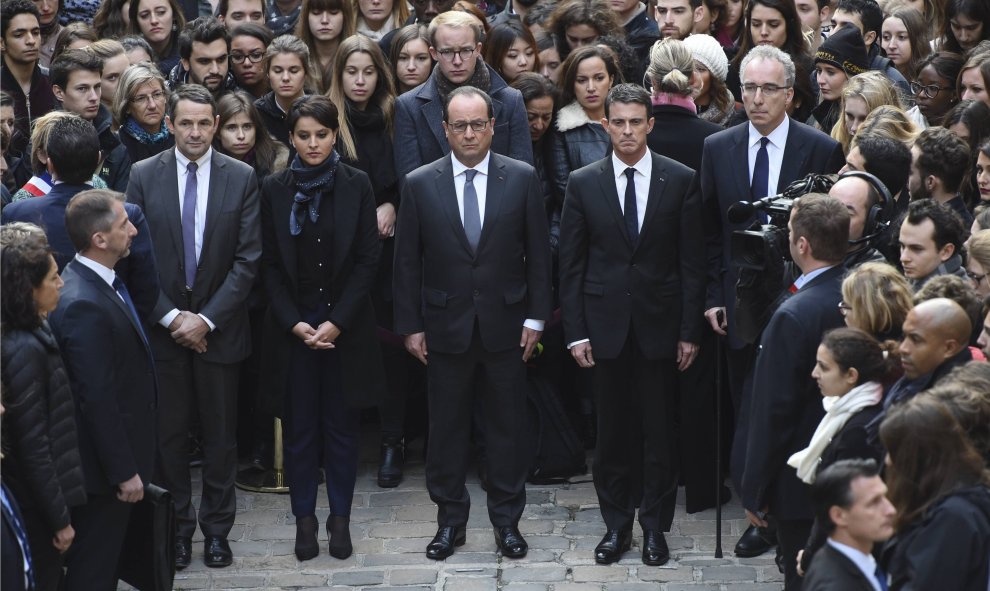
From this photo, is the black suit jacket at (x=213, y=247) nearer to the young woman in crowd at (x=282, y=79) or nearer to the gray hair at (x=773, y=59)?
the young woman in crowd at (x=282, y=79)

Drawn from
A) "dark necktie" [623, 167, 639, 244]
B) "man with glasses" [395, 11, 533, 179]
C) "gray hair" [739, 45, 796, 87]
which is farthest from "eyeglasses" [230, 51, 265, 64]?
"gray hair" [739, 45, 796, 87]

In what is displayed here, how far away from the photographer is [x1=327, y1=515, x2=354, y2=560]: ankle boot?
7.54 metres

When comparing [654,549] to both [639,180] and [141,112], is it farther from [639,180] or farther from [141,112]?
[141,112]

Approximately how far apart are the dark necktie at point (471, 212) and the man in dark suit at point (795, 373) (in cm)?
202

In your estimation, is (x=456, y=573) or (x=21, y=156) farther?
(x=21, y=156)

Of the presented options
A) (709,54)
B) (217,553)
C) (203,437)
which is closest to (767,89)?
(709,54)

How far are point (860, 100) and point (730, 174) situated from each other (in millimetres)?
965

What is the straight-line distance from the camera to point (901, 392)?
5.20 metres

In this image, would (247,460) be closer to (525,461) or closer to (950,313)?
(525,461)

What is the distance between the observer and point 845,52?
28.4ft

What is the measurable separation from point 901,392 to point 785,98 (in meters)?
2.71

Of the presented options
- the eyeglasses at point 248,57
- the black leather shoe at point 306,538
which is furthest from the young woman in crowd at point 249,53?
the black leather shoe at point 306,538

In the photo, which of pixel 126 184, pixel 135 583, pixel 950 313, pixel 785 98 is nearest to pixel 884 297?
pixel 950 313

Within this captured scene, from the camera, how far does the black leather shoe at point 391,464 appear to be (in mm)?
8500
